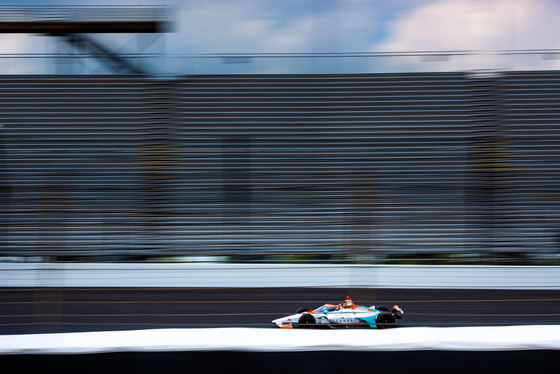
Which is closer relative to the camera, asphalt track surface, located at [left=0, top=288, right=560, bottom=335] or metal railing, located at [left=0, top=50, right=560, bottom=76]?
asphalt track surface, located at [left=0, top=288, right=560, bottom=335]

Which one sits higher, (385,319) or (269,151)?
(269,151)

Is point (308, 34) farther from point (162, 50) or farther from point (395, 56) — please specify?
point (162, 50)

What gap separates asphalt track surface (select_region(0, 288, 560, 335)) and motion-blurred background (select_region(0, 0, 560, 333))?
4 cm

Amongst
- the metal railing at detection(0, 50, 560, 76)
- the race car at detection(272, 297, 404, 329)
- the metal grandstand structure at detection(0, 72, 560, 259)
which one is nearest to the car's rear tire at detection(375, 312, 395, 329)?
the race car at detection(272, 297, 404, 329)

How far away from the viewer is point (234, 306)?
4.34 meters

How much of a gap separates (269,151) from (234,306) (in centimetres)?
259

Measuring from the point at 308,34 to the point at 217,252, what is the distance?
3.75m

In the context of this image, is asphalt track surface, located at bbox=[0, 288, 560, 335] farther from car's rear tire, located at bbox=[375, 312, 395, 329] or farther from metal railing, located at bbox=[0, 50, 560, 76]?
metal railing, located at bbox=[0, 50, 560, 76]

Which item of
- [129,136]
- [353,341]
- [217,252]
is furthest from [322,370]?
[129,136]

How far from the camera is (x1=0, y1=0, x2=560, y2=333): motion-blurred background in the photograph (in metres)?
4.99

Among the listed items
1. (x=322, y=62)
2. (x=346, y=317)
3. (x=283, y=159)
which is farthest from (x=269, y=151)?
(x=346, y=317)

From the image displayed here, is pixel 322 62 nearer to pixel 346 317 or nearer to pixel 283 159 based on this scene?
pixel 283 159

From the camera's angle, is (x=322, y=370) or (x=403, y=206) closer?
(x=322, y=370)

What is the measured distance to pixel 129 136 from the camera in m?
6.96
